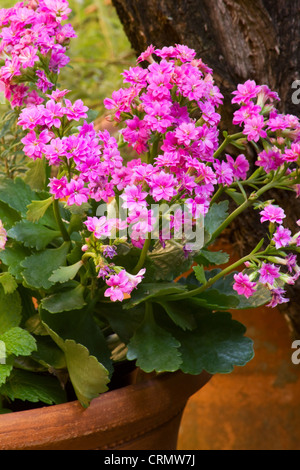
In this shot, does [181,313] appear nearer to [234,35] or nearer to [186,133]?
[186,133]

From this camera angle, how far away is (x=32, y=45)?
676 mm

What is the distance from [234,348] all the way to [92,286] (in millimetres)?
196

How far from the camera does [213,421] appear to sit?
49.1 inches

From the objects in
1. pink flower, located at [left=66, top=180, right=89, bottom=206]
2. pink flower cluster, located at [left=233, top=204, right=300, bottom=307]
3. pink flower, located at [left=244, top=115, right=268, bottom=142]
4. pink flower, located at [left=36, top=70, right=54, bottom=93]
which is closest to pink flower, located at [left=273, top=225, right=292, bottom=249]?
pink flower cluster, located at [left=233, top=204, right=300, bottom=307]

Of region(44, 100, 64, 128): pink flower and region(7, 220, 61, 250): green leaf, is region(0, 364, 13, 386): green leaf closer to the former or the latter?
region(7, 220, 61, 250): green leaf

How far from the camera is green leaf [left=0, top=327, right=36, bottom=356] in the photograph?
2.34ft

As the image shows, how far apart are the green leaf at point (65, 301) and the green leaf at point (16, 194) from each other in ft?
0.43

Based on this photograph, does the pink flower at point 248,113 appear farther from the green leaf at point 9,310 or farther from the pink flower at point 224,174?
the green leaf at point 9,310

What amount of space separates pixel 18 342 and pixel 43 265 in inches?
3.8

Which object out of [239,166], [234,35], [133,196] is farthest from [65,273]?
[234,35]

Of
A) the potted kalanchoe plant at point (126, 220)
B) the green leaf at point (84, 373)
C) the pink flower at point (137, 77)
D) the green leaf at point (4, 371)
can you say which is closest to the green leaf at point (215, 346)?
the potted kalanchoe plant at point (126, 220)

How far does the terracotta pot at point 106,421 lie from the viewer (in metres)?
0.70
